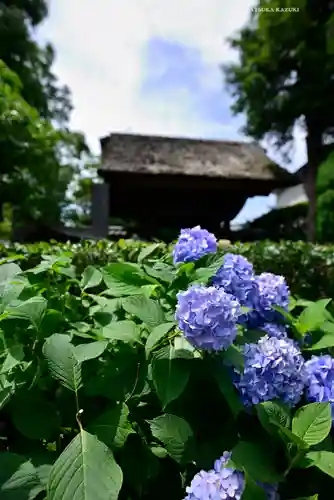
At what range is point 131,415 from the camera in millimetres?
947

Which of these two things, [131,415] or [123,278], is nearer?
[131,415]

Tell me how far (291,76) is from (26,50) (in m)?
7.55

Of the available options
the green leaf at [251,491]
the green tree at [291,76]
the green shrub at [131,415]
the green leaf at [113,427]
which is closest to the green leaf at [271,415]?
the green shrub at [131,415]

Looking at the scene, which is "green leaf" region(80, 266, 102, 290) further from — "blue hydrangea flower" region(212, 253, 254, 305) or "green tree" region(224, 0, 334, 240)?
"green tree" region(224, 0, 334, 240)

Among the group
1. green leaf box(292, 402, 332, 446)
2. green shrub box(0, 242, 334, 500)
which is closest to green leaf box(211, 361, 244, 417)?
green shrub box(0, 242, 334, 500)

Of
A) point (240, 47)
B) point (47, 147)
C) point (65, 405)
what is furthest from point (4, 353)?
point (240, 47)

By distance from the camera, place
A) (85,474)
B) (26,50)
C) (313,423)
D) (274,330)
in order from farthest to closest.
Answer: (26,50) < (274,330) < (313,423) < (85,474)

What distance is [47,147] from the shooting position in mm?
10172

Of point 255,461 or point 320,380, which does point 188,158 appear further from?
point 255,461

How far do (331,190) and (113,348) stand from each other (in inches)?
397

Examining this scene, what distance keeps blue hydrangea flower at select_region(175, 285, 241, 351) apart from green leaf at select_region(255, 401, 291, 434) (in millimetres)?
122

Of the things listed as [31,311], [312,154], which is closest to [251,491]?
[31,311]

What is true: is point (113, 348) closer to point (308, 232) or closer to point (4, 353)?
point (4, 353)

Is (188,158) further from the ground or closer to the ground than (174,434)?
further from the ground
